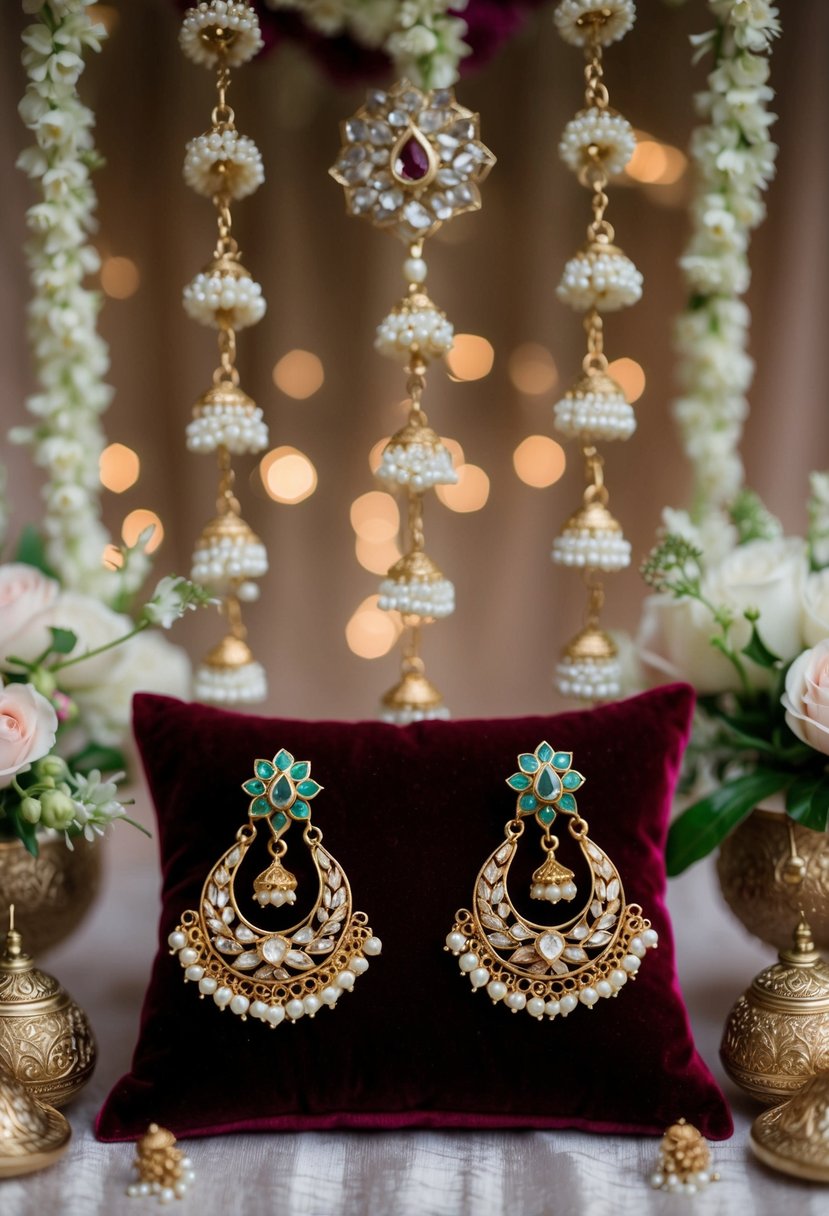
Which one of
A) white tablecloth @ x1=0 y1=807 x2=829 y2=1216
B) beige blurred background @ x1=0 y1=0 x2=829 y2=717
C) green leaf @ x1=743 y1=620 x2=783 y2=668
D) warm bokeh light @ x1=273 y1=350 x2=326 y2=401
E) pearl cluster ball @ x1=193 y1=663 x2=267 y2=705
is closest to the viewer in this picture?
white tablecloth @ x1=0 y1=807 x2=829 y2=1216

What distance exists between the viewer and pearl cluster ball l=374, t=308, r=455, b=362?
3.29 ft

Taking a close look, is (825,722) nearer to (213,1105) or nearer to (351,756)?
(351,756)

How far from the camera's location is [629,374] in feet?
5.21

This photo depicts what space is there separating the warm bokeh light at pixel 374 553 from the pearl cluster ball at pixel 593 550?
2.00 ft

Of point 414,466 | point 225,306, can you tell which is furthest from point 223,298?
point 414,466

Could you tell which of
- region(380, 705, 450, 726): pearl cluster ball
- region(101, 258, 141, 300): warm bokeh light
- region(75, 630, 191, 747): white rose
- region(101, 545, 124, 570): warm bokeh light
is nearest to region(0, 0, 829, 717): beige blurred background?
region(101, 258, 141, 300): warm bokeh light

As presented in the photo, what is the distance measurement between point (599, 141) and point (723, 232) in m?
0.16

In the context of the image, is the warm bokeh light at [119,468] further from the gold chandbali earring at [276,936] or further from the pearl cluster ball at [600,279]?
the gold chandbali earring at [276,936]

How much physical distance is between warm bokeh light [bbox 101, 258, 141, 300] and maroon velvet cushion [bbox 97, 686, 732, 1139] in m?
0.91

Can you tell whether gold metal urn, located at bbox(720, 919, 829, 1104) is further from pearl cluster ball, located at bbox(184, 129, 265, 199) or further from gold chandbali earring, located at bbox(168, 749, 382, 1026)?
pearl cluster ball, located at bbox(184, 129, 265, 199)

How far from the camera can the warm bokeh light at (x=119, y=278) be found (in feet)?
5.09

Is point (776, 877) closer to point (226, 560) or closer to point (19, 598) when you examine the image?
point (226, 560)

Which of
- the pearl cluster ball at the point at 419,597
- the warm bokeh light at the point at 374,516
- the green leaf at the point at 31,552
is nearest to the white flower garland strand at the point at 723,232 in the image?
the pearl cluster ball at the point at 419,597

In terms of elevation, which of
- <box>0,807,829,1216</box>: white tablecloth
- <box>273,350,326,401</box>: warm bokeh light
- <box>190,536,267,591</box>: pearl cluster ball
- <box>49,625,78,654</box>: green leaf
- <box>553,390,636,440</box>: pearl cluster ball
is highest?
<box>273,350,326,401</box>: warm bokeh light
